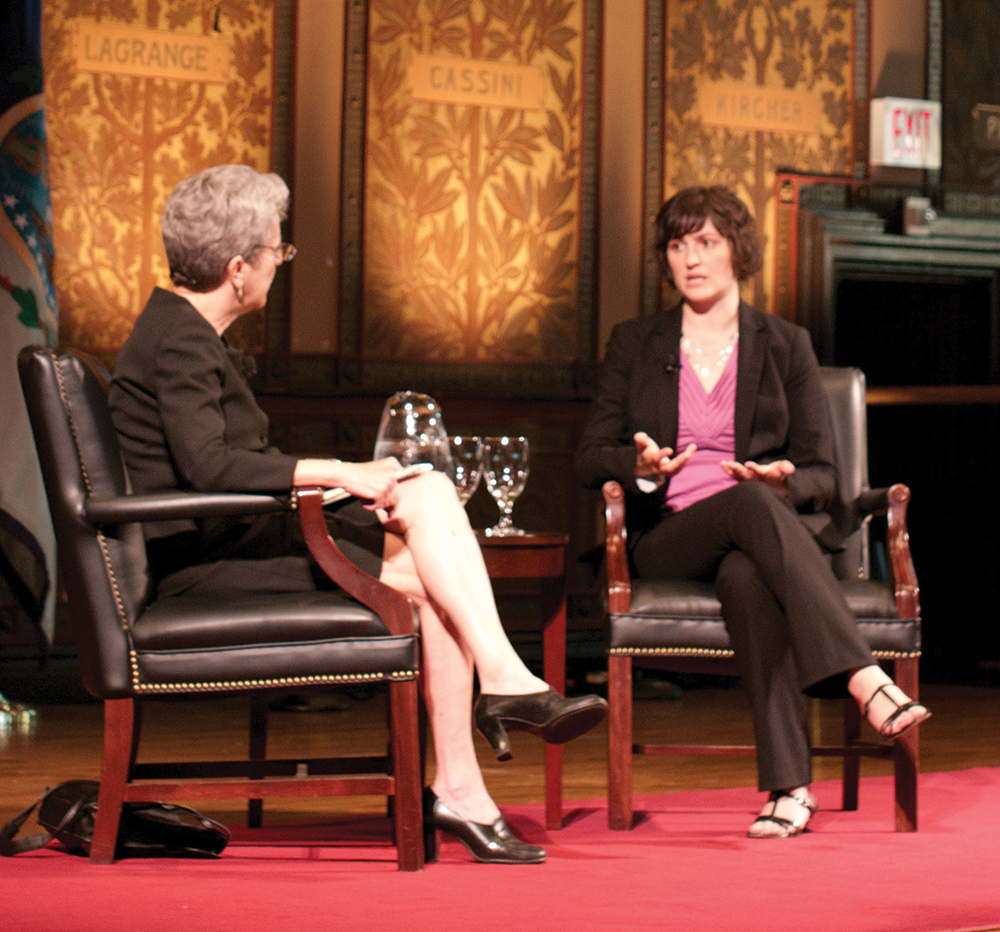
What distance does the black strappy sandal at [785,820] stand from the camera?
8.16ft

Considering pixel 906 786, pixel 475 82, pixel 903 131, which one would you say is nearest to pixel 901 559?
pixel 906 786

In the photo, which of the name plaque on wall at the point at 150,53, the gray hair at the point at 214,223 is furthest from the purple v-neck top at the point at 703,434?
the name plaque on wall at the point at 150,53

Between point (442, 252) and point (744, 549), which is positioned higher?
point (442, 252)

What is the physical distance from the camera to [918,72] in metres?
5.72

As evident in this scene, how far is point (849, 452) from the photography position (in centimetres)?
310

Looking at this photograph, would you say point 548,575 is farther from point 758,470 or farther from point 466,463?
point 758,470

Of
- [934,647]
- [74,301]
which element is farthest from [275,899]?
[934,647]

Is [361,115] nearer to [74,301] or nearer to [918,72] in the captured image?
[74,301]

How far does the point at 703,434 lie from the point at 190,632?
130 cm

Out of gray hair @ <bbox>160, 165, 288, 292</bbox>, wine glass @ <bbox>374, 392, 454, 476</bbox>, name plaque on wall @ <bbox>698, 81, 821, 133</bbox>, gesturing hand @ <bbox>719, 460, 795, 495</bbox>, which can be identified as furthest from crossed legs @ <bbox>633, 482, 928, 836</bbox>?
name plaque on wall @ <bbox>698, 81, 821, 133</bbox>

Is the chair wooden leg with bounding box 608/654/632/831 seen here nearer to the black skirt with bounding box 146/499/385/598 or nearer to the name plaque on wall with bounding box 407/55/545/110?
the black skirt with bounding box 146/499/385/598

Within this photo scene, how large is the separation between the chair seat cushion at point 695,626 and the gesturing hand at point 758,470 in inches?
11.6

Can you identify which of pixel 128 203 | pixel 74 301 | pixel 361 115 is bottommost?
pixel 74 301

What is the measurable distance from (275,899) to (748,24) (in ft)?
15.1
